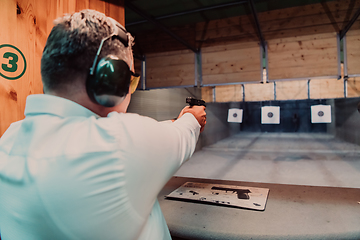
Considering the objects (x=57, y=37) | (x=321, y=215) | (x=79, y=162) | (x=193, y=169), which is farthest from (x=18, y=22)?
(x=193, y=169)

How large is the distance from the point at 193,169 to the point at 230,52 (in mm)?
2002

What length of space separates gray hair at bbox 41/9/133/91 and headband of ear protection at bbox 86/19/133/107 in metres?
0.02

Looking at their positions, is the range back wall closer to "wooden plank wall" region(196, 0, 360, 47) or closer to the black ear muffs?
"wooden plank wall" region(196, 0, 360, 47)

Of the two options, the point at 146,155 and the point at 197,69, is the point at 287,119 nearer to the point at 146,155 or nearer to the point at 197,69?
the point at 197,69

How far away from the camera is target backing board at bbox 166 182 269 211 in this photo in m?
1.05

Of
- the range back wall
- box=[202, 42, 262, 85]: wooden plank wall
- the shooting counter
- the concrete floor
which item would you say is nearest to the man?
the shooting counter

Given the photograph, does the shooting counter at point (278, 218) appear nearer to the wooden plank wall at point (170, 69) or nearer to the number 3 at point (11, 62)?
the number 3 at point (11, 62)

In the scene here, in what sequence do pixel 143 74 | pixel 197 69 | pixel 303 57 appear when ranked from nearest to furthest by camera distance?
1. pixel 303 57
2. pixel 197 69
3. pixel 143 74

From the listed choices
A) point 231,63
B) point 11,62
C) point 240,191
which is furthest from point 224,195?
point 231,63

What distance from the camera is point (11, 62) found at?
3.44 feet

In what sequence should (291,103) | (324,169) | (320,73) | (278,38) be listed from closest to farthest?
(324,169)
(320,73)
(278,38)
(291,103)

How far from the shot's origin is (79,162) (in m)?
0.39

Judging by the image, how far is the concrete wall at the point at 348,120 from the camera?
5.13m

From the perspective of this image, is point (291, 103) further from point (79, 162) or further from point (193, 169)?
point (79, 162)
